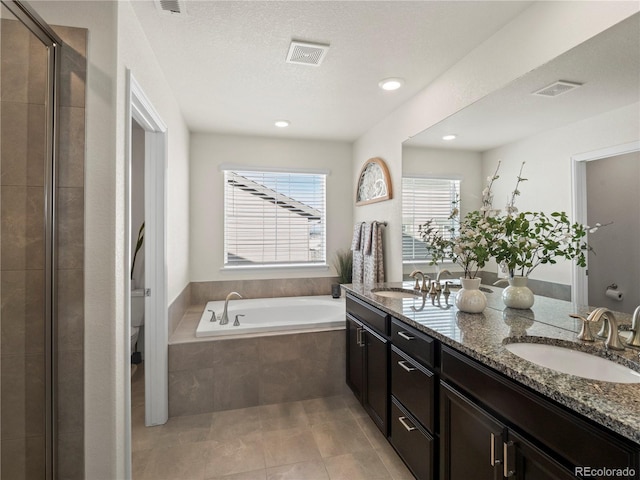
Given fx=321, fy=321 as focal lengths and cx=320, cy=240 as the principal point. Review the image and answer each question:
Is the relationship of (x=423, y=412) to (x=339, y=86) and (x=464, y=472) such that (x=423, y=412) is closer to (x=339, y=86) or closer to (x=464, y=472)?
(x=464, y=472)

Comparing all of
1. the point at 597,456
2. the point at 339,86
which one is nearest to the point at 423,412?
the point at 597,456

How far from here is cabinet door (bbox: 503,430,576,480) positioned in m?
0.87

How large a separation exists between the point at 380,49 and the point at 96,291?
1.93 m

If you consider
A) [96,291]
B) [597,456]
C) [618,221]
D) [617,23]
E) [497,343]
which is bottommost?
[597,456]

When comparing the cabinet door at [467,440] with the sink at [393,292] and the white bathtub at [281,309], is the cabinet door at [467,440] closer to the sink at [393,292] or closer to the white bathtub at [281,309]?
the sink at [393,292]

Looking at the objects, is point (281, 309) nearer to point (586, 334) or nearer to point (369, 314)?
point (369, 314)

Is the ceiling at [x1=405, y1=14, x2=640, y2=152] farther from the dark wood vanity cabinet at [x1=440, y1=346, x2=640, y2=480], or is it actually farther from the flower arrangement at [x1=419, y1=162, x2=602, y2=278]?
the dark wood vanity cabinet at [x1=440, y1=346, x2=640, y2=480]

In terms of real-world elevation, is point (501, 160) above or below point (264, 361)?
above

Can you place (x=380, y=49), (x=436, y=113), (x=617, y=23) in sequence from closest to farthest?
1. (x=617, y=23)
2. (x=380, y=49)
3. (x=436, y=113)

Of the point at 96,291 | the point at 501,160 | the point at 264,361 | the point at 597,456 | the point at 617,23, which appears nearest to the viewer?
the point at 597,456

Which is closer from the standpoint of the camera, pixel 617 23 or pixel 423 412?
pixel 617 23

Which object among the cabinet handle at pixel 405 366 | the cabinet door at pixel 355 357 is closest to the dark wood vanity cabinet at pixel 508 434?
the cabinet handle at pixel 405 366

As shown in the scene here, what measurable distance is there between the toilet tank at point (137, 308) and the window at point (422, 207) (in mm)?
2519

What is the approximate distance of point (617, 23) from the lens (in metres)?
1.17
